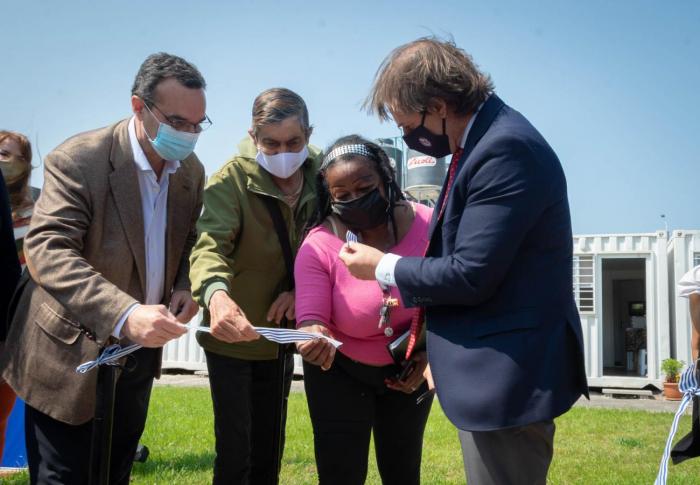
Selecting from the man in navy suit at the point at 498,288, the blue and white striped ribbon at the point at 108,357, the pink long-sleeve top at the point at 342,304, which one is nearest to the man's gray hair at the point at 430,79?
the man in navy suit at the point at 498,288

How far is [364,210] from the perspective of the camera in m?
3.13

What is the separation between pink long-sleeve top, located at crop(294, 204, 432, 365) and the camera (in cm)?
310

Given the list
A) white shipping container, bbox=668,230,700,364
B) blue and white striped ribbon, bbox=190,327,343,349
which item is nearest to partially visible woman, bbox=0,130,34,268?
blue and white striped ribbon, bbox=190,327,343,349

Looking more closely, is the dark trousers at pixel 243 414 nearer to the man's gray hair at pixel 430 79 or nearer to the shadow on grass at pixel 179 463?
the man's gray hair at pixel 430 79

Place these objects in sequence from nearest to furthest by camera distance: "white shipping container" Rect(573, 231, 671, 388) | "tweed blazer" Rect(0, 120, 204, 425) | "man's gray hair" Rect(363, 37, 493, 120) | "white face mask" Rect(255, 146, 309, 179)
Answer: "man's gray hair" Rect(363, 37, 493, 120) → "tweed blazer" Rect(0, 120, 204, 425) → "white face mask" Rect(255, 146, 309, 179) → "white shipping container" Rect(573, 231, 671, 388)

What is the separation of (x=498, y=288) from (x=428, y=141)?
645 mm

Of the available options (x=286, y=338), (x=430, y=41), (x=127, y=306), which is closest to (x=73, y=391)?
(x=127, y=306)

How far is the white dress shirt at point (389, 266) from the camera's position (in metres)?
2.39

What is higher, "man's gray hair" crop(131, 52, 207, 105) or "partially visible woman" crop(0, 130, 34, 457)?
"man's gray hair" crop(131, 52, 207, 105)

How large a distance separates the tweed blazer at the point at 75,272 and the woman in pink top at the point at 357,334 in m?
0.80

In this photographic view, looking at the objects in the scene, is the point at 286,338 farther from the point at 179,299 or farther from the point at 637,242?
the point at 637,242

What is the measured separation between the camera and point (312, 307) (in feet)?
10.1

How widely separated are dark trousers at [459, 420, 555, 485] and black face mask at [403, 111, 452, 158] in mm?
1026

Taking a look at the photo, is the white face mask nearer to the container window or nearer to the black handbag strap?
the black handbag strap
